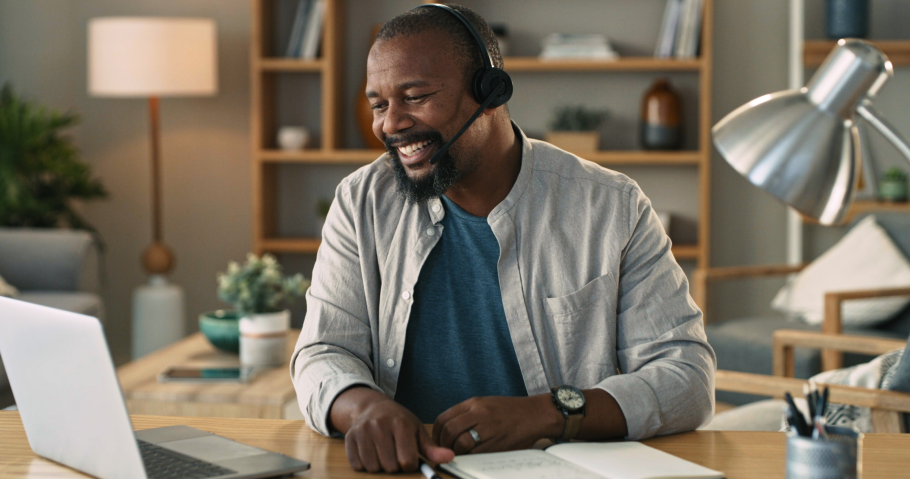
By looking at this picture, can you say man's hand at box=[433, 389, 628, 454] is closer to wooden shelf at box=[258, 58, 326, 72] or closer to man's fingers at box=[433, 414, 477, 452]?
man's fingers at box=[433, 414, 477, 452]

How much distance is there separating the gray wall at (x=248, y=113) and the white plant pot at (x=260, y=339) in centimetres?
178

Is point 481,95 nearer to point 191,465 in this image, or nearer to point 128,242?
point 191,465

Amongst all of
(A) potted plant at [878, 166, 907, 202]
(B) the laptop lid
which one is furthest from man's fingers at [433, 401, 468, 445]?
(A) potted plant at [878, 166, 907, 202]

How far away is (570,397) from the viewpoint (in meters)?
1.04

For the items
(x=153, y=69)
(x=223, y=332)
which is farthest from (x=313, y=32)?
(x=223, y=332)

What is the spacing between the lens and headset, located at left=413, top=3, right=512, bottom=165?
1273 mm

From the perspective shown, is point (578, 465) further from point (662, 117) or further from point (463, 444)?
point (662, 117)

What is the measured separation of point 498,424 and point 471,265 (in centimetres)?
38

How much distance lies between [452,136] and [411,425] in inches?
18.9

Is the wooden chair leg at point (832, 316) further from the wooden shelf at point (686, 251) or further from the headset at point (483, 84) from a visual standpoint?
the headset at point (483, 84)

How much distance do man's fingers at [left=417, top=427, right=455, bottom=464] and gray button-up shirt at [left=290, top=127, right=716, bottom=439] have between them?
0.23 m

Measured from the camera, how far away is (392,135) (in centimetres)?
128

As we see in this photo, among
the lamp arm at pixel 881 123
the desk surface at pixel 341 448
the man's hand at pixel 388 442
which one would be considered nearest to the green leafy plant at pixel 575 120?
the lamp arm at pixel 881 123

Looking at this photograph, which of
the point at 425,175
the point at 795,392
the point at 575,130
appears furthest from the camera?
the point at 575,130
